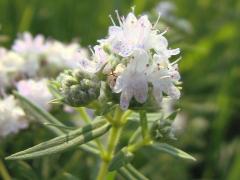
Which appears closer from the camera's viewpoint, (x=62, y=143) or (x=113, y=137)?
(x=62, y=143)

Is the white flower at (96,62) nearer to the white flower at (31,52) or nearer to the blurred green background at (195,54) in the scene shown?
the white flower at (31,52)

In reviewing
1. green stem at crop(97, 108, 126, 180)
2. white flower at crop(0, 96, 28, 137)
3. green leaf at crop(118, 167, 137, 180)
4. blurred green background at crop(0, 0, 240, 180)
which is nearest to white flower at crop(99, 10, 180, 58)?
green stem at crop(97, 108, 126, 180)

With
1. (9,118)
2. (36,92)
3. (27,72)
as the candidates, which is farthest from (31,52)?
(9,118)

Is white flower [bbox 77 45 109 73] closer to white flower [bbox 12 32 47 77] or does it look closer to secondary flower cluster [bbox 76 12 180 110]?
secondary flower cluster [bbox 76 12 180 110]

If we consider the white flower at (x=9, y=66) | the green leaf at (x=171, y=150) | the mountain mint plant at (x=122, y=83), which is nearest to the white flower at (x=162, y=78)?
the mountain mint plant at (x=122, y=83)

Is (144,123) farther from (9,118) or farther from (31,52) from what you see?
(31,52)

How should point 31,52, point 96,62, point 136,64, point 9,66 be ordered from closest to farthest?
point 136,64 < point 96,62 < point 9,66 < point 31,52
